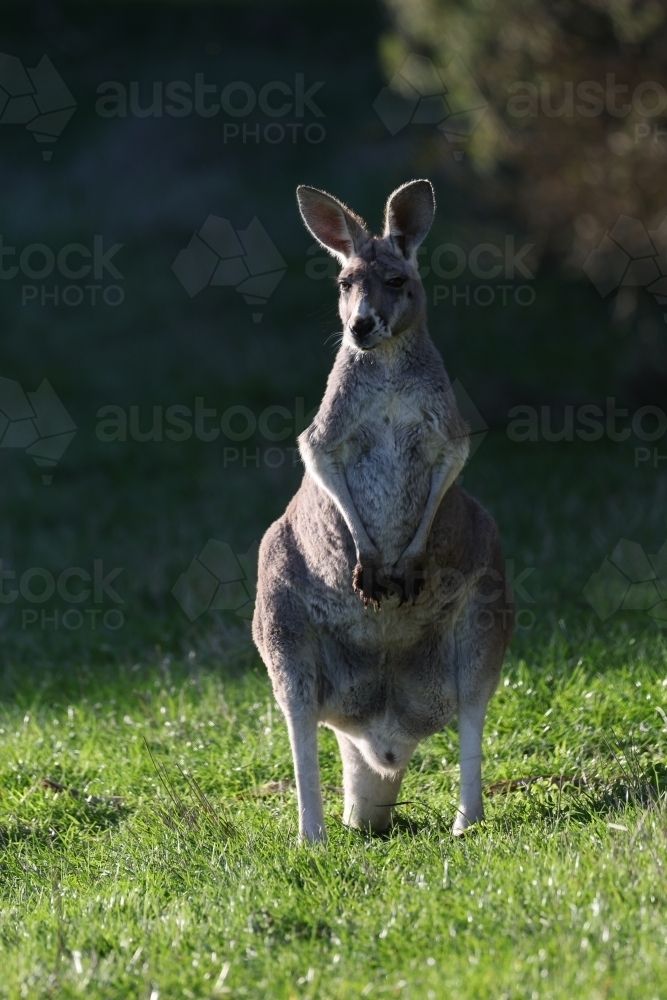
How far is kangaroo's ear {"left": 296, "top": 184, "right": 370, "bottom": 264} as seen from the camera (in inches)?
132

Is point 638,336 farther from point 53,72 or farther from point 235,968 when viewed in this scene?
point 53,72

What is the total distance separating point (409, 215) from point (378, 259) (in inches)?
6.2

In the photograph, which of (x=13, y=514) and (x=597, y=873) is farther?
(x=13, y=514)

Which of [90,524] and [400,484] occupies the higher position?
[400,484]

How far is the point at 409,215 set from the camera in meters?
3.36

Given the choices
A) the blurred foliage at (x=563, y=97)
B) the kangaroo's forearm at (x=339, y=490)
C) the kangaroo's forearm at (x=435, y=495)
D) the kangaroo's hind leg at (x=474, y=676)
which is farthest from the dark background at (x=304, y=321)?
the kangaroo's hind leg at (x=474, y=676)

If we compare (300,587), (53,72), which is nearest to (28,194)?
(53,72)

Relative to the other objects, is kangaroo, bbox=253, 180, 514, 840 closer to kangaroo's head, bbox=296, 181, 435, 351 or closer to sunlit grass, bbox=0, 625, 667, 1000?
kangaroo's head, bbox=296, 181, 435, 351

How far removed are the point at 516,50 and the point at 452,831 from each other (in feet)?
17.4

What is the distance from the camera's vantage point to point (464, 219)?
30.5ft

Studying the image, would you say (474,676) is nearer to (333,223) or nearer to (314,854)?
(314,854)

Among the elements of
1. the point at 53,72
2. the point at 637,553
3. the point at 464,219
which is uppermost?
the point at 53,72

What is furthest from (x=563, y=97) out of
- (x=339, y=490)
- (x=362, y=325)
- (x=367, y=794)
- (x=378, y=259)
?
(x=367, y=794)

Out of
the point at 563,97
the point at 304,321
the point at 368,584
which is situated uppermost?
the point at 563,97
